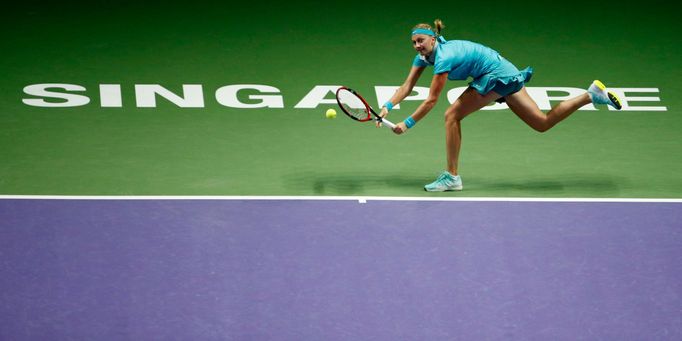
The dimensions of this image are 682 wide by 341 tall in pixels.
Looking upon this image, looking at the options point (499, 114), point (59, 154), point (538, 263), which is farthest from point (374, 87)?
point (538, 263)

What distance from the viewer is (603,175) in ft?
40.5

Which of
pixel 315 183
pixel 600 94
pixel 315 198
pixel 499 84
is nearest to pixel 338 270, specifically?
pixel 315 198

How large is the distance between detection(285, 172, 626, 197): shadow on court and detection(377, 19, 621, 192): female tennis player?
0.28 metres

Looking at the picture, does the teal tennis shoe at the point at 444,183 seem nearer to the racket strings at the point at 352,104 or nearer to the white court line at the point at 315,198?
the white court line at the point at 315,198

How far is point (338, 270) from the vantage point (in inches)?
392

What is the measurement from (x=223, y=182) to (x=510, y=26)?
599 cm

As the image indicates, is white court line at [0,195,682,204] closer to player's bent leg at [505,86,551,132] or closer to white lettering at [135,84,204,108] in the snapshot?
player's bent leg at [505,86,551,132]

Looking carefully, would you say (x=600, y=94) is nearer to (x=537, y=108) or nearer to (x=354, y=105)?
(x=537, y=108)

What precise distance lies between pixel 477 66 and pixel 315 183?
1843 mm

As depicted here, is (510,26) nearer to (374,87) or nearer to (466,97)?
(374,87)

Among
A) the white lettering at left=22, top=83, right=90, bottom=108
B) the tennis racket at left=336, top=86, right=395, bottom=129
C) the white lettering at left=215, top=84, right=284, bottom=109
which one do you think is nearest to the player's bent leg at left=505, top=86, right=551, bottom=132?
the tennis racket at left=336, top=86, right=395, bottom=129

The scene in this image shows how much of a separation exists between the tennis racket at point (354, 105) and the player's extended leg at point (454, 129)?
0.58 m

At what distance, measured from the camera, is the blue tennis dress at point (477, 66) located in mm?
11344

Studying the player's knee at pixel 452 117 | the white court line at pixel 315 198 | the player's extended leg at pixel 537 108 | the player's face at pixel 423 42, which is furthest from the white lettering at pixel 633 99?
the player's face at pixel 423 42
